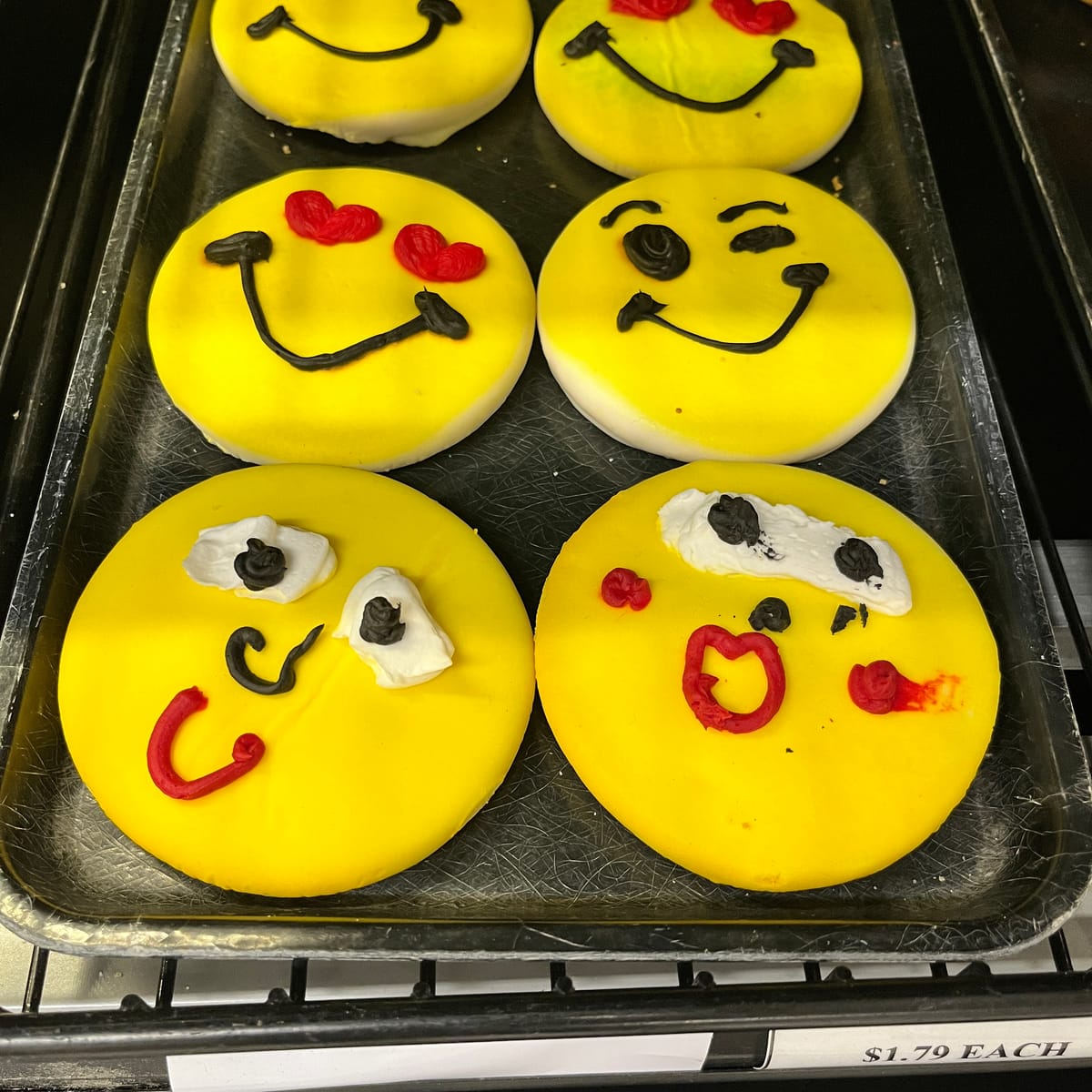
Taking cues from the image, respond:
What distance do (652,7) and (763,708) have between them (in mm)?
1367

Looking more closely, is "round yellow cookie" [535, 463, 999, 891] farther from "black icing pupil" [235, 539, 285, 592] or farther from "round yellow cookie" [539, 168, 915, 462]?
"black icing pupil" [235, 539, 285, 592]

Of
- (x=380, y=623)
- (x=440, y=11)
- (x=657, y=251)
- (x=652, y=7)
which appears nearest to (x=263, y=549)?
→ (x=380, y=623)

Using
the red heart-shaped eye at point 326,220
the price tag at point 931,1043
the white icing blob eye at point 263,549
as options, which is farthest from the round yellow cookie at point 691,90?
the price tag at point 931,1043

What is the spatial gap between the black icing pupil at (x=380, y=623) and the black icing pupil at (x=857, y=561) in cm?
62

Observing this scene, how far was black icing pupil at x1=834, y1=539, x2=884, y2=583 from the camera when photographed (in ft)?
4.27

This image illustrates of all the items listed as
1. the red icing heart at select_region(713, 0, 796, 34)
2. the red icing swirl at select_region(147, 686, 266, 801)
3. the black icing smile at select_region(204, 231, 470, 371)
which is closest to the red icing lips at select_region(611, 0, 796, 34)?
the red icing heart at select_region(713, 0, 796, 34)

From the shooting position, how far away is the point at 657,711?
1.28 m

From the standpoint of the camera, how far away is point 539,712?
56.3 inches

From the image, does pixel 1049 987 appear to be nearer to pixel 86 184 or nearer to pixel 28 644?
pixel 28 644

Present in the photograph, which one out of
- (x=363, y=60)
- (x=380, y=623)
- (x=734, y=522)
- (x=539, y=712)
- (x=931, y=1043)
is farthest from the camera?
(x=363, y=60)

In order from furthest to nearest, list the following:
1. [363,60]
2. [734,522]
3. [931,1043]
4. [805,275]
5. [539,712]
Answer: [363,60] < [805,275] < [539,712] < [734,522] < [931,1043]

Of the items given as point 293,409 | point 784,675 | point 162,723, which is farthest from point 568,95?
point 162,723

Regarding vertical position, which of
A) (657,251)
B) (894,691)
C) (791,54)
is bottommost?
(894,691)

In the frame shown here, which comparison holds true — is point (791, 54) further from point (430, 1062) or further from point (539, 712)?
point (430, 1062)
